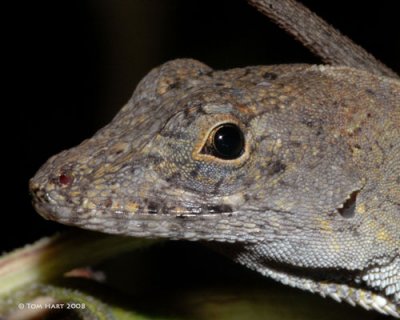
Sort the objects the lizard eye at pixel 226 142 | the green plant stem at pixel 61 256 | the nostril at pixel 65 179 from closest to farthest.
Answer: the lizard eye at pixel 226 142
the nostril at pixel 65 179
the green plant stem at pixel 61 256

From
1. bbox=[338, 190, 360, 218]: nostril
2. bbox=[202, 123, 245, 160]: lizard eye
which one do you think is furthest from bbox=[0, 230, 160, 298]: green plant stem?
bbox=[338, 190, 360, 218]: nostril

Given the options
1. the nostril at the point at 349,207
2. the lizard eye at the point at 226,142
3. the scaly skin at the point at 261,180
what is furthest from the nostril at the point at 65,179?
the nostril at the point at 349,207

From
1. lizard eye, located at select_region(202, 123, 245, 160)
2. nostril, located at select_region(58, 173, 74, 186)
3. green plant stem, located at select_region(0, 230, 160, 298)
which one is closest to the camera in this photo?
lizard eye, located at select_region(202, 123, 245, 160)

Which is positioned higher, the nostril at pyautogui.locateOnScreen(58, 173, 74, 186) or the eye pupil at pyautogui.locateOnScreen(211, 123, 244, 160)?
the eye pupil at pyautogui.locateOnScreen(211, 123, 244, 160)

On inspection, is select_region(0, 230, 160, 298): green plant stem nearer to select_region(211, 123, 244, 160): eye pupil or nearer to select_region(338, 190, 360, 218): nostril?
select_region(211, 123, 244, 160): eye pupil

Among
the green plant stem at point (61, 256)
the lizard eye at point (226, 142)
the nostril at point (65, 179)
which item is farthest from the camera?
→ the green plant stem at point (61, 256)

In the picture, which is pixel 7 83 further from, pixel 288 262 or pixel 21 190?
pixel 288 262

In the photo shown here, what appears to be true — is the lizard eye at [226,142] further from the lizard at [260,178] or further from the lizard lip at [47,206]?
the lizard lip at [47,206]
